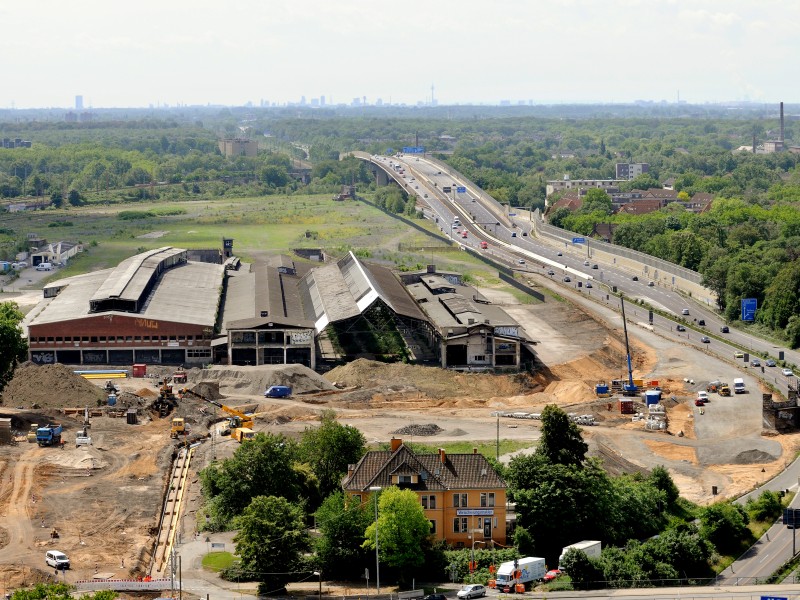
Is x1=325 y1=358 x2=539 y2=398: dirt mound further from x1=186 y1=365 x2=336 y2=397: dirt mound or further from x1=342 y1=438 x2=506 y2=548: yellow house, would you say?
x1=342 y1=438 x2=506 y2=548: yellow house

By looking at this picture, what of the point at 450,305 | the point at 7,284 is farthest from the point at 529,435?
the point at 7,284

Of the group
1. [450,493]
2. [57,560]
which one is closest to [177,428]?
[57,560]

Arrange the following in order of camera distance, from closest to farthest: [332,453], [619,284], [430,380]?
[332,453] < [430,380] < [619,284]

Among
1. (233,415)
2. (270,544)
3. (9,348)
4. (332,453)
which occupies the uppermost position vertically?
(9,348)

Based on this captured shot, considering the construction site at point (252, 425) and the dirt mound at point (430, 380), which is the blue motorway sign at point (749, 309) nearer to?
the construction site at point (252, 425)

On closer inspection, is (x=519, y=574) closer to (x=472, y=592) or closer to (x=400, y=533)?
(x=472, y=592)

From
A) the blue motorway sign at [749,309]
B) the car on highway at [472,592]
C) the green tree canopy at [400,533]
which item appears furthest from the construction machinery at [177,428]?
the blue motorway sign at [749,309]

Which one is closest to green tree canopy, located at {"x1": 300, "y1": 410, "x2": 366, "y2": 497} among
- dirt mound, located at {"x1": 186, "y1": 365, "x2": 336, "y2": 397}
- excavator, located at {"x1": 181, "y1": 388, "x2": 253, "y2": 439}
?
excavator, located at {"x1": 181, "y1": 388, "x2": 253, "y2": 439}
